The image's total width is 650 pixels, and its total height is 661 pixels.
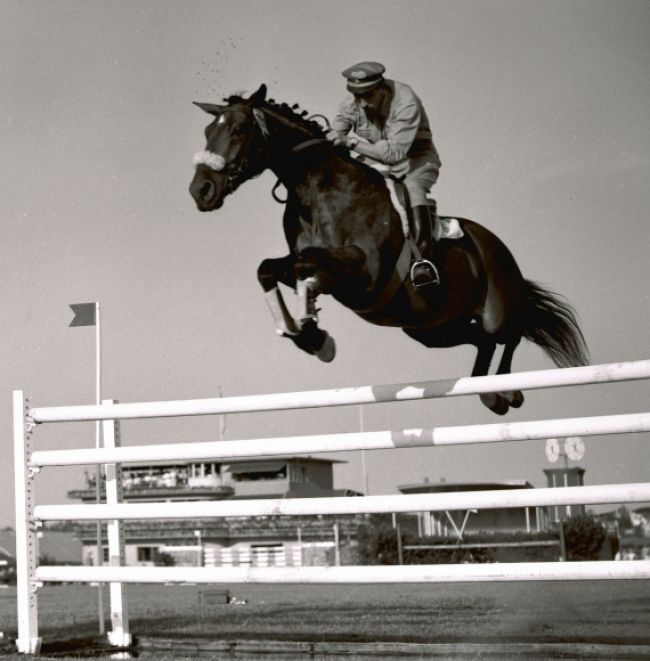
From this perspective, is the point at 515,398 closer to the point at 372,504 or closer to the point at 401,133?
the point at 372,504

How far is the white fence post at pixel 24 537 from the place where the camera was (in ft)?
16.3

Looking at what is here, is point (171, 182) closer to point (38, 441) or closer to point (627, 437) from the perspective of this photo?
point (38, 441)

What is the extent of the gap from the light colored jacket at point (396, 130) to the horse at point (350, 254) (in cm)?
9

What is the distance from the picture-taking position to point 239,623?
23.0ft

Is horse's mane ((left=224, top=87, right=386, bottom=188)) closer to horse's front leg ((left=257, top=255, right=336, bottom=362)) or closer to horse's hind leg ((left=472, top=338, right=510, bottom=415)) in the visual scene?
horse's front leg ((left=257, top=255, right=336, bottom=362))

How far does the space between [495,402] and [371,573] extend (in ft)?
3.69

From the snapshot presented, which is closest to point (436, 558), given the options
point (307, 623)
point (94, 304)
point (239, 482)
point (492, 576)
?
point (307, 623)

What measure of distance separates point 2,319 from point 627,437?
178 inches

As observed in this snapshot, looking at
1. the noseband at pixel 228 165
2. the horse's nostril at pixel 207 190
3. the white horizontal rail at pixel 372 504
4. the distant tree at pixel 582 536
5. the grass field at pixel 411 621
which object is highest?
the noseband at pixel 228 165

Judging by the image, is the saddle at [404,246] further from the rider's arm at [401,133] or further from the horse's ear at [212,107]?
the horse's ear at [212,107]

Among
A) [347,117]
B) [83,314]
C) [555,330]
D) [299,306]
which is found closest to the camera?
[299,306]

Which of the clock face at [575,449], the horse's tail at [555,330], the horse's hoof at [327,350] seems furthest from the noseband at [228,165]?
the clock face at [575,449]

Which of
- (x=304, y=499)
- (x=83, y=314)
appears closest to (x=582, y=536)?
(x=83, y=314)

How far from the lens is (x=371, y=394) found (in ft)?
14.0
